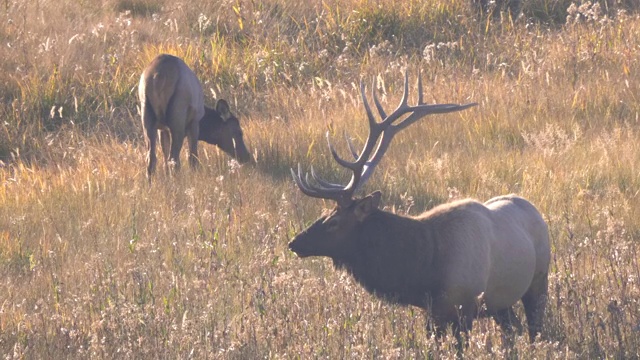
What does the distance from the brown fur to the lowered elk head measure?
506cm

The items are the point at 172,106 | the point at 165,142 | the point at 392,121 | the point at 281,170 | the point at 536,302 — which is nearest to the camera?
the point at 536,302

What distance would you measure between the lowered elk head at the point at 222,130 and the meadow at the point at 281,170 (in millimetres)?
191

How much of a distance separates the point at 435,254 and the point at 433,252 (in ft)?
0.05

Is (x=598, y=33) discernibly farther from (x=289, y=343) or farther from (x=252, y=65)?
(x=289, y=343)

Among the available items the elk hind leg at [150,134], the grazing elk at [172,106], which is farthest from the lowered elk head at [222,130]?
the elk hind leg at [150,134]

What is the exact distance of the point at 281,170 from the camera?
10648mm

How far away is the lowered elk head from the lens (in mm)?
11609

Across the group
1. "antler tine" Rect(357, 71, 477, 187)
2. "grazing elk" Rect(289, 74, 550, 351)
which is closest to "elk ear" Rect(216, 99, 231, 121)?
"antler tine" Rect(357, 71, 477, 187)

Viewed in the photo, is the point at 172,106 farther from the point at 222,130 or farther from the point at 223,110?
the point at 223,110

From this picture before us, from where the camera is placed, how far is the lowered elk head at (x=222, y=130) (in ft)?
38.1

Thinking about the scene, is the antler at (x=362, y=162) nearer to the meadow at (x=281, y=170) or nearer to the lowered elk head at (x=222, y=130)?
the meadow at (x=281, y=170)

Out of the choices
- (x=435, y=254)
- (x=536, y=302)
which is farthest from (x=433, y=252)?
(x=536, y=302)

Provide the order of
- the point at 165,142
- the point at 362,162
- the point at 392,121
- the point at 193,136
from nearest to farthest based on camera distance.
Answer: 1. the point at 362,162
2. the point at 392,121
3. the point at 193,136
4. the point at 165,142

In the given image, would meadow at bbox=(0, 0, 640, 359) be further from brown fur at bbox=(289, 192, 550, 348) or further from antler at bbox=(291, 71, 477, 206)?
antler at bbox=(291, 71, 477, 206)
